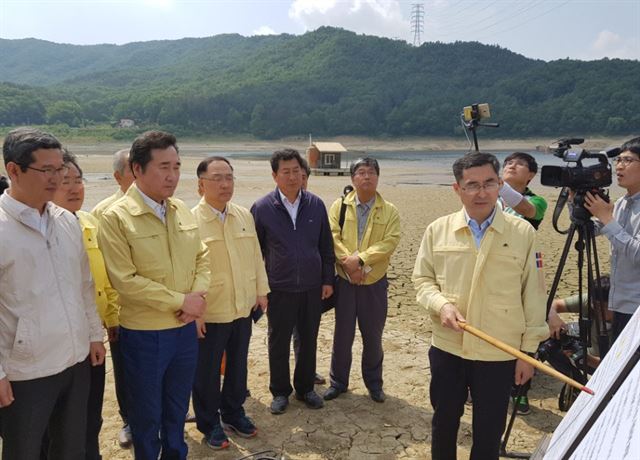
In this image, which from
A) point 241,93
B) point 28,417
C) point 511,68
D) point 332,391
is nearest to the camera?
point 28,417

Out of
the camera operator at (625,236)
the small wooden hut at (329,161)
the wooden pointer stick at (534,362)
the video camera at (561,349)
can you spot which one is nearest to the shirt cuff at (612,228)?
the camera operator at (625,236)

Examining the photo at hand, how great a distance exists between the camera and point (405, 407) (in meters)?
3.63

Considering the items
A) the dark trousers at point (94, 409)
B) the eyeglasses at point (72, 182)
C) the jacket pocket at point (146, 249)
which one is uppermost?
the eyeglasses at point (72, 182)

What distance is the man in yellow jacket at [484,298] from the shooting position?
93.0 inches

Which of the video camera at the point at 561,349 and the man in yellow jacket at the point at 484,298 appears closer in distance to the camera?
the man in yellow jacket at the point at 484,298

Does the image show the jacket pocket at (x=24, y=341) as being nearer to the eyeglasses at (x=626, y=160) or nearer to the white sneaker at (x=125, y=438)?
the white sneaker at (x=125, y=438)

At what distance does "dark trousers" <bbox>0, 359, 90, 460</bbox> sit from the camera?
2.06m

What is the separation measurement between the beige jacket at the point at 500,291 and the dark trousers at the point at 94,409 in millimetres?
1974

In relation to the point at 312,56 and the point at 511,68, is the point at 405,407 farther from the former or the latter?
the point at 312,56

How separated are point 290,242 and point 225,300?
707 millimetres

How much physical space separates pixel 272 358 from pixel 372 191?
1567mm

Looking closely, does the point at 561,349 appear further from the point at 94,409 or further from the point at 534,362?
the point at 94,409

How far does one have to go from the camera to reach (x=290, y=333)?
359cm

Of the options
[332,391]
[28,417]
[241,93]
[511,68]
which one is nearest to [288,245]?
[332,391]
